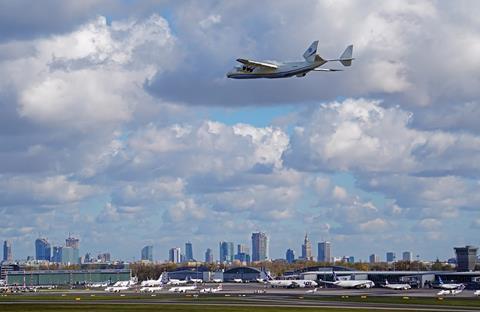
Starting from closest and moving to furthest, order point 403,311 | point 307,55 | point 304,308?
point 307,55 < point 403,311 < point 304,308

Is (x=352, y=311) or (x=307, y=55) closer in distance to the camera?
(x=307, y=55)

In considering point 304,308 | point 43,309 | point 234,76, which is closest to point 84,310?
point 43,309

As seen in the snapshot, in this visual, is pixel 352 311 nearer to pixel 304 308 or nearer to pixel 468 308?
pixel 304 308

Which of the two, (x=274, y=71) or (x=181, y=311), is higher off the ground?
(x=274, y=71)

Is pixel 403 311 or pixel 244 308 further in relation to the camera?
pixel 244 308

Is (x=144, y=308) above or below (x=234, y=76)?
below

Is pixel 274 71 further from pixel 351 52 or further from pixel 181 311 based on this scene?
pixel 181 311

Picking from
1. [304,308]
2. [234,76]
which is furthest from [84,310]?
[234,76]

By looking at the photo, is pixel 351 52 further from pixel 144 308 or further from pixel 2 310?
pixel 2 310

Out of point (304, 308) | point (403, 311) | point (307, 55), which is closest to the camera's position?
point (307, 55)
